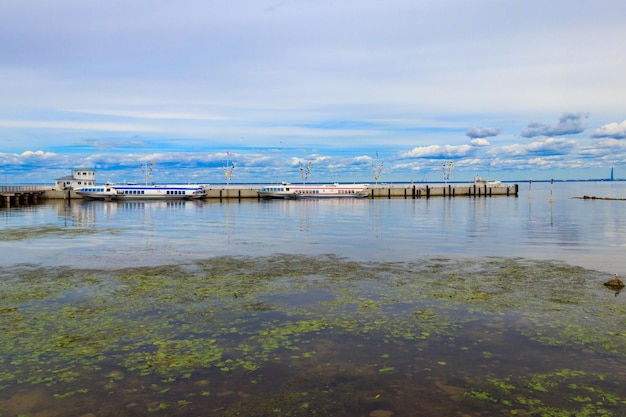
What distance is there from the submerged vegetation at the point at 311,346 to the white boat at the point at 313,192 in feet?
388

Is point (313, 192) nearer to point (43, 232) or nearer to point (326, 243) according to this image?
point (43, 232)

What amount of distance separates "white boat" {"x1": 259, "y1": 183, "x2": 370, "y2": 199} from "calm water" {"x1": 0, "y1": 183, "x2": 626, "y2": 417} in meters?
112

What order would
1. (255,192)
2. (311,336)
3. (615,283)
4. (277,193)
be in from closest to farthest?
(311,336) < (615,283) < (277,193) < (255,192)

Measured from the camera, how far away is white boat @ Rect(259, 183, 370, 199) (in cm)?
14138

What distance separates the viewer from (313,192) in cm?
14538

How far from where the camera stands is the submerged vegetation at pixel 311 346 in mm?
10383

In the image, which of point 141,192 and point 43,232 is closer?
point 43,232

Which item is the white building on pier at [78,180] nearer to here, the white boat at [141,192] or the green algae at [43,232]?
the white boat at [141,192]

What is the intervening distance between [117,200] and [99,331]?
126m

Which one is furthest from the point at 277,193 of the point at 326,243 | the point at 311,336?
the point at 311,336

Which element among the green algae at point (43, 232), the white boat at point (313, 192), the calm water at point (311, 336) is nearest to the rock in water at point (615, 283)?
the calm water at point (311, 336)

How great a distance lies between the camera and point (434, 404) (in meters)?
10.2

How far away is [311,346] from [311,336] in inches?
32.7

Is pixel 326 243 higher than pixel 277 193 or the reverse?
the reverse
